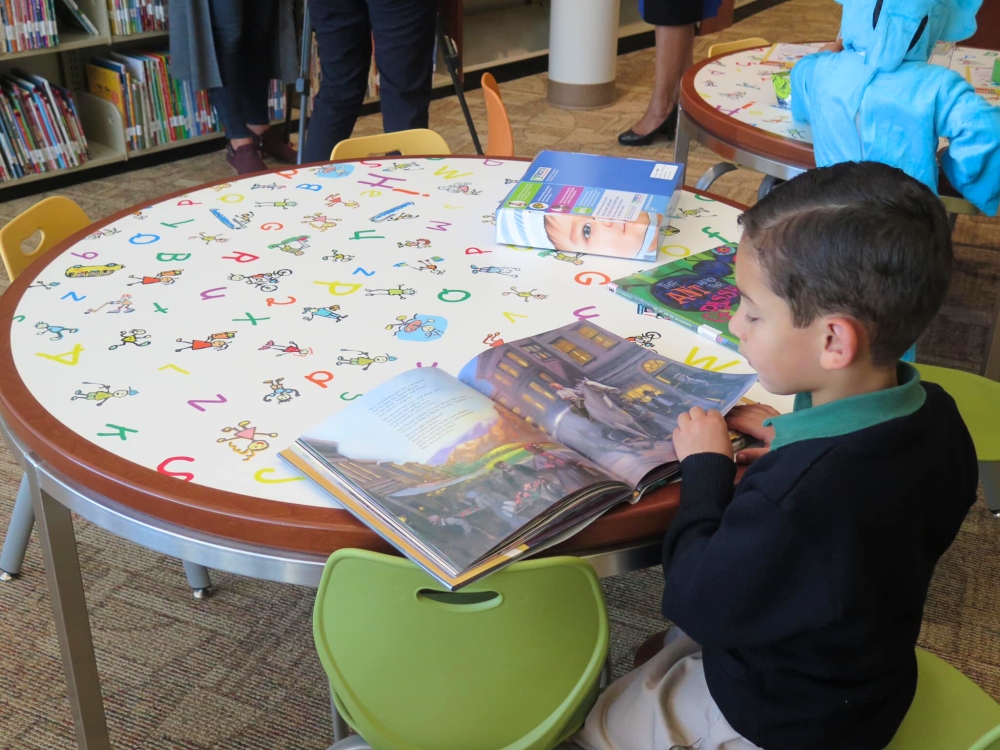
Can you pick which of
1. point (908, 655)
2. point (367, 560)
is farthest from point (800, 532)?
point (367, 560)

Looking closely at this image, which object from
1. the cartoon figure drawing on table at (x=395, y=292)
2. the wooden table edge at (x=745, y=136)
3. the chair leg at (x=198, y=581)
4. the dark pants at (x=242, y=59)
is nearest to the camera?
the cartoon figure drawing on table at (x=395, y=292)

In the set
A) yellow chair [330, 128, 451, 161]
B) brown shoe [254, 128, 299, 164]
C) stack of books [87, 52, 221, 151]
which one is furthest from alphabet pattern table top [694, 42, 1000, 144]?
stack of books [87, 52, 221, 151]

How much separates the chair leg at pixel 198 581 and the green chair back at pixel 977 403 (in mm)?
1292

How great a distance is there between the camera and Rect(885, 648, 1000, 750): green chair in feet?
3.30

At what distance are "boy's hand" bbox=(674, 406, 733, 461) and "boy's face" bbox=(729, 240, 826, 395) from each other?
0.07m

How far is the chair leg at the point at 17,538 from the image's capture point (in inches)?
66.5

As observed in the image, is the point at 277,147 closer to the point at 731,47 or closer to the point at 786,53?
the point at 731,47

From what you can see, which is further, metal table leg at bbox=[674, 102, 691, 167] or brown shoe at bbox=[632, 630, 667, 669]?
metal table leg at bbox=[674, 102, 691, 167]

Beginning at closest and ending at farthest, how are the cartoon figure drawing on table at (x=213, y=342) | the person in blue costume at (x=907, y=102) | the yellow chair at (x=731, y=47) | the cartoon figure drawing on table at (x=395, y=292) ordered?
the cartoon figure drawing on table at (x=213, y=342)
the cartoon figure drawing on table at (x=395, y=292)
the person in blue costume at (x=907, y=102)
the yellow chair at (x=731, y=47)

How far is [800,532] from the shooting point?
813 millimetres

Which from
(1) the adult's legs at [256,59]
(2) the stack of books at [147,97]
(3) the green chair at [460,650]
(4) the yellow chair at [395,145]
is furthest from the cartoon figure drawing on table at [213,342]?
(2) the stack of books at [147,97]

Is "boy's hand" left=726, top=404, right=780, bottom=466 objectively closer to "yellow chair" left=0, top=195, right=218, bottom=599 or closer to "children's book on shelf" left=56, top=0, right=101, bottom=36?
"yellow chair" left=0, top=195, right=218, bottom=599

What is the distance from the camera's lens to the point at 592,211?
1.45 metres

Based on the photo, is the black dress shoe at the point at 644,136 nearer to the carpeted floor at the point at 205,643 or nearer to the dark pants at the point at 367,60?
the dark pants at the point at 367,60
